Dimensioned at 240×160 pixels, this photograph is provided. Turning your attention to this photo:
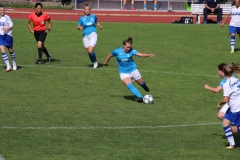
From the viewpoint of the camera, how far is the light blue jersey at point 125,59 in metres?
17.0

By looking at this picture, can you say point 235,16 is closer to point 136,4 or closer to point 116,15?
point 116,15

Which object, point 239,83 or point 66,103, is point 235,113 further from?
point 66,103

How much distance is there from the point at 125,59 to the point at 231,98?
5.37 meters

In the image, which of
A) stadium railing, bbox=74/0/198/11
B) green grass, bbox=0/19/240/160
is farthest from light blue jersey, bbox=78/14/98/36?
stadium railing, bbox=74/0/198/11

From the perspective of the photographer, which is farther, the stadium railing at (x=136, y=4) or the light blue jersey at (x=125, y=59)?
the stadium railing at (x=136, y=4)

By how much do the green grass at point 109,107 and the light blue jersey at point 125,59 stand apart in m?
0.99

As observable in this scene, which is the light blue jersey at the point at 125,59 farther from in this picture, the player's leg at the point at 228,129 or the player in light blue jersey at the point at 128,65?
the player's leg at the point at 228,129

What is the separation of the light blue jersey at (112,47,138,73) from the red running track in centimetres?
2227

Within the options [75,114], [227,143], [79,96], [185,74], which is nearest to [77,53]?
[185,74]

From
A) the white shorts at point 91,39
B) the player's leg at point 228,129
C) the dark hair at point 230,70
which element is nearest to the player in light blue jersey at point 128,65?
the dark hair at point 230,70

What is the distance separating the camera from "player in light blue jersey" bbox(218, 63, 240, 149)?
12.1m

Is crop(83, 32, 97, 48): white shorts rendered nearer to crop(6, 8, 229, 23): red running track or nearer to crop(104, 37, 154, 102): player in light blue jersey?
crop(104, 37, 154, 102): player in light blue jersey

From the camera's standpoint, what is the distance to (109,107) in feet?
54.2

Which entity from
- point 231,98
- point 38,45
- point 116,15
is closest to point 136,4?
point 116,15
